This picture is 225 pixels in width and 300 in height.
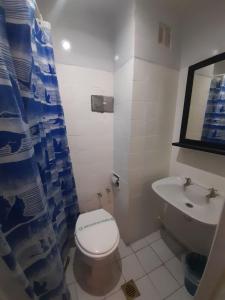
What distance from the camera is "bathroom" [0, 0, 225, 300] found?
89 cm

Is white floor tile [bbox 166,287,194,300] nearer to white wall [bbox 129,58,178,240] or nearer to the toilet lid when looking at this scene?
white wall [bbox 129,58,178,240]

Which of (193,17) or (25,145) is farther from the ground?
(193,17)

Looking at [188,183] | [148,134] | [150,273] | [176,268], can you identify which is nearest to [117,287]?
[150,273]

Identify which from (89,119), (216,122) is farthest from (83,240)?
(216,122)

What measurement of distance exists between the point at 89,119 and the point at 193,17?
1323mm

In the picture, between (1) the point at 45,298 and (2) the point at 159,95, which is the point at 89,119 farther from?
(1) the point at 45,298

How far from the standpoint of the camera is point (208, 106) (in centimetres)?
114

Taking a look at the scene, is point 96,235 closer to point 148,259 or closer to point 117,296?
point 117,296

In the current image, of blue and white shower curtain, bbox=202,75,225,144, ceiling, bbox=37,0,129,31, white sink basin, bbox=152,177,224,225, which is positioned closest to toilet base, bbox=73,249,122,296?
white sink basin, bbox=152,177,224,225

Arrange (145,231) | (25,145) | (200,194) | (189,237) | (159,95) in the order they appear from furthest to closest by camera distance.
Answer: (145,231)
(189,237)
(159,95)
(200,194)
(25,145)

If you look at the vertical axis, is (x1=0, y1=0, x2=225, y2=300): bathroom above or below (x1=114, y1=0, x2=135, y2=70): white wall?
below

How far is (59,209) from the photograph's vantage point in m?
1.21

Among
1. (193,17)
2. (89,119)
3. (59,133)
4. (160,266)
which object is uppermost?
(193,17)

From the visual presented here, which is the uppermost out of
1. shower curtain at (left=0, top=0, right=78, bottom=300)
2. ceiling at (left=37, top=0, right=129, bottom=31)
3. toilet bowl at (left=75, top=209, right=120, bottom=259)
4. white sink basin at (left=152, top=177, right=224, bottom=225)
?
ceiling at (left=37, top=0, right=129, bottom=31)
